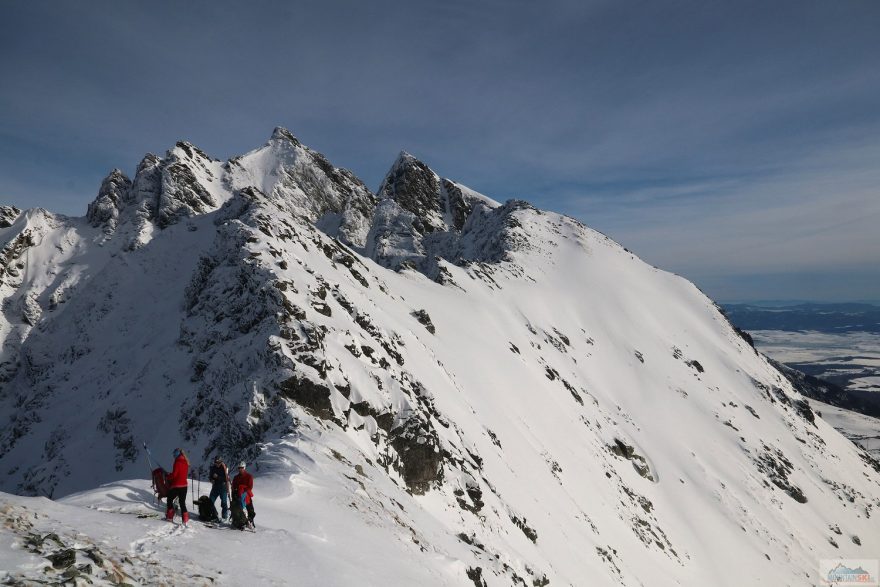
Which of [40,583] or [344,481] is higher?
[40,583]

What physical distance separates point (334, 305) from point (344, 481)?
16.8m

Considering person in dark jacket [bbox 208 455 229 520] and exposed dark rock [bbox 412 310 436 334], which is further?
exposed dark rock [bbox 412 310 436 334]

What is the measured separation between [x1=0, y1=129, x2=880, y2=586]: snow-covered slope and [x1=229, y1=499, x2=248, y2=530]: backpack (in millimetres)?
1251

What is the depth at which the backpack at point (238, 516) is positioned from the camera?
430 inches

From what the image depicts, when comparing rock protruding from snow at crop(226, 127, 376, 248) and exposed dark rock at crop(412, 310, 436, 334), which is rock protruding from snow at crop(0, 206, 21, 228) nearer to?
rock protruding from snow at crop(226, 127, 376, 248)

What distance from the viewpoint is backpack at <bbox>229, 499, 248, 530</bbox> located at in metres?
10.9

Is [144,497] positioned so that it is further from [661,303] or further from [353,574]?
[661,303]

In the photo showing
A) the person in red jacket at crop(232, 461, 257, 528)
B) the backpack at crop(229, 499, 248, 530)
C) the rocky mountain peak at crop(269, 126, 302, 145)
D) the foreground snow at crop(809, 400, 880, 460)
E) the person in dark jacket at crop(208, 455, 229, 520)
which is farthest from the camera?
the foreground snow at crop(809, 400, 880, 460)

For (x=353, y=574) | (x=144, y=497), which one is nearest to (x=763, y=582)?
(x=353, y=574)

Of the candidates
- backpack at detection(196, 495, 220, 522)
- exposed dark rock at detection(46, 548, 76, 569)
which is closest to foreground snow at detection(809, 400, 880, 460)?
backpack at detection(196, 495, 220, 522)

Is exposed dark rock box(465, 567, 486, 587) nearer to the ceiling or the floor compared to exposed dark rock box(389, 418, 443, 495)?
nearer to the floor

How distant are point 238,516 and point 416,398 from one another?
674 inches

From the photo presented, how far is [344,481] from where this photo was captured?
16.0 metres

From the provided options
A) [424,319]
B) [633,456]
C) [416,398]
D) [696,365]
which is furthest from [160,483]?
[696,365]
